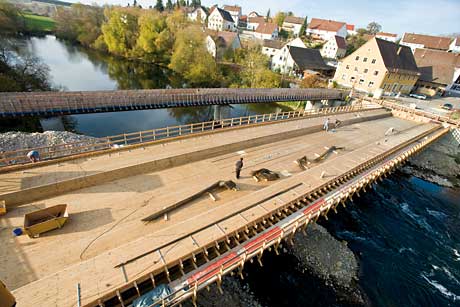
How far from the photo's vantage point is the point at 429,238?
1691 cm

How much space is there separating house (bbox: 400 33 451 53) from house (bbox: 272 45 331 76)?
153 feet

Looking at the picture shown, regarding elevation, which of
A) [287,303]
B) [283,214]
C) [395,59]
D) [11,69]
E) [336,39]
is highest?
[336,39]

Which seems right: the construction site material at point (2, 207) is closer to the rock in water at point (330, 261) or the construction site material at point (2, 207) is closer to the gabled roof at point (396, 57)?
the rock in water at point (330, 261)

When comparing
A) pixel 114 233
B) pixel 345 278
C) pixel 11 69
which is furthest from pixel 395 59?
pixel 11 69

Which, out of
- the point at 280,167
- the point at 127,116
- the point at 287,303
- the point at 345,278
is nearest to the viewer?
the point at 287,303

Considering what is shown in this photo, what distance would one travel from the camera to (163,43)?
2415 inches

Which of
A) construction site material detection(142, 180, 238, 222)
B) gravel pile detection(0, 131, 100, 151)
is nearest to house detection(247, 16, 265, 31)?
gravel pile detection(0, 131, 100, 151)

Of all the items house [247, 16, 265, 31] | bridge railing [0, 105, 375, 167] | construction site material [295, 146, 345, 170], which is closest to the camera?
bridge railing [0, 105, 375, 167]

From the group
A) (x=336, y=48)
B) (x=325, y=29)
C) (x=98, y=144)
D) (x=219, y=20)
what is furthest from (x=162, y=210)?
(x=325, y=29)

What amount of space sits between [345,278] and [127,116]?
112 feet

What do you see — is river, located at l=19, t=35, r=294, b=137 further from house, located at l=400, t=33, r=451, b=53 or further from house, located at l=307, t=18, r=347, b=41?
house, located at l=400, t=33, r=451, b=53

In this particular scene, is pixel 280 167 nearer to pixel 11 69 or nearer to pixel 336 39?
pixel 11 69

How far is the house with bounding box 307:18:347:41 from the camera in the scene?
95.6m

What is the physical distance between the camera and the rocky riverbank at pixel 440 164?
86.0 ft
